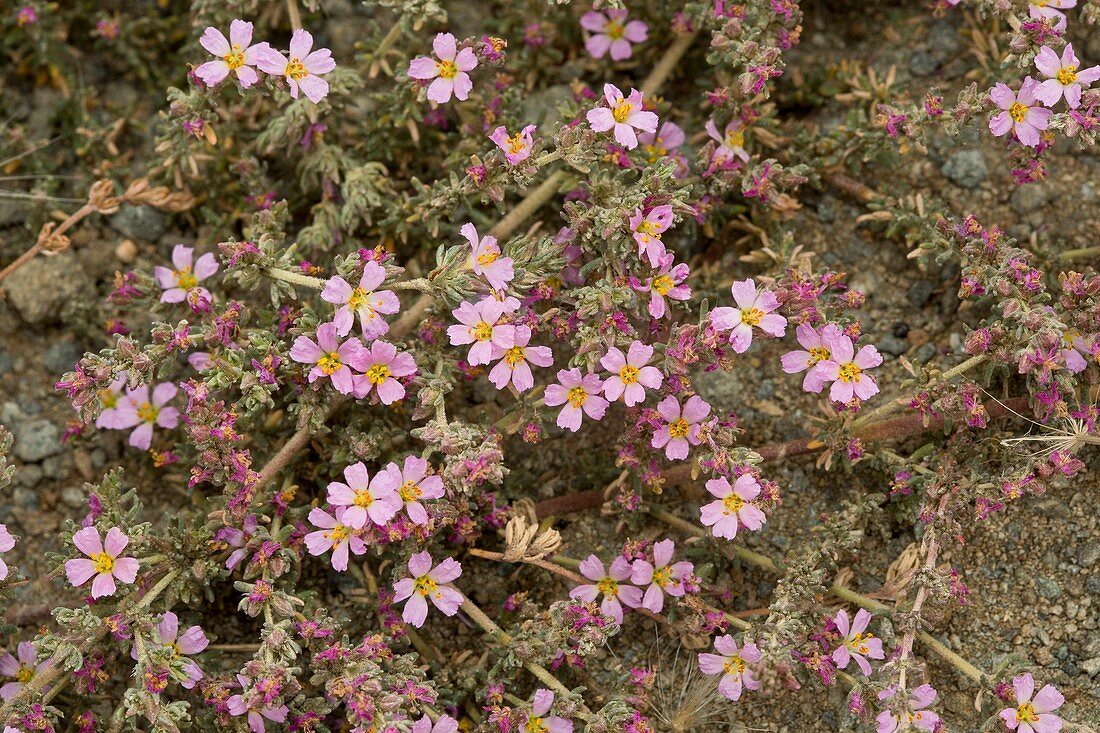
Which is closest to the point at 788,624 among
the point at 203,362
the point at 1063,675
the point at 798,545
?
the point at 798,545

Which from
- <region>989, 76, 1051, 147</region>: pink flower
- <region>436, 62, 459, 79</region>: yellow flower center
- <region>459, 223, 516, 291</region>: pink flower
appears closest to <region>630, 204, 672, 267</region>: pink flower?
<region>459, 223, 516, 291</region>: pink flower

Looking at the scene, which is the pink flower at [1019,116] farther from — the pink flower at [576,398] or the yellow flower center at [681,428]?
the pink flower at [576,398]

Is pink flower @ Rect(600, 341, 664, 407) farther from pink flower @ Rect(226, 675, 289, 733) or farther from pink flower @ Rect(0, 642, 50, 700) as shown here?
pink flower @ Rect(0, 642, 50, 700)

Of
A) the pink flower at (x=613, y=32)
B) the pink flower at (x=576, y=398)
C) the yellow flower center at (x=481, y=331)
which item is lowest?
the pink flower at (x=576, y=398)

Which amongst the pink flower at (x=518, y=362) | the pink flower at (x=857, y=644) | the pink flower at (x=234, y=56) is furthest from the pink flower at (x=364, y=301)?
the pink flower at (x=857, y=644)

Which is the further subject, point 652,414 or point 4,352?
point 4,352

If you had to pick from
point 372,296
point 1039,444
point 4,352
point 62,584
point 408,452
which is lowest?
point 62,584

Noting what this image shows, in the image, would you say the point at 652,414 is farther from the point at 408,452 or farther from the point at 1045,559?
the point at 1045,559
